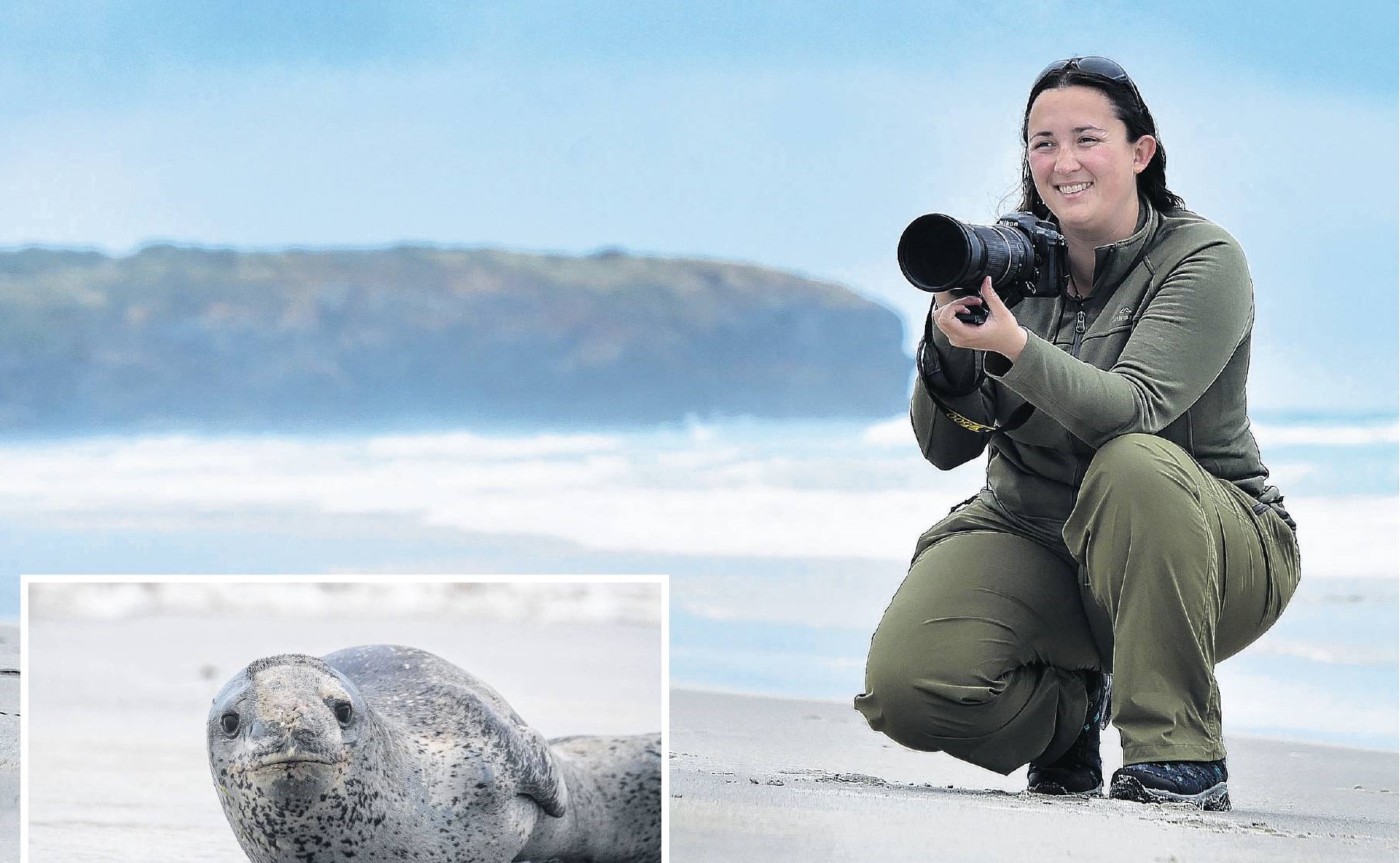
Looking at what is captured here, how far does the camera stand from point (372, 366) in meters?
14.7

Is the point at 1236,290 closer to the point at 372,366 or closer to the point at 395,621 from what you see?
the point at 395,621

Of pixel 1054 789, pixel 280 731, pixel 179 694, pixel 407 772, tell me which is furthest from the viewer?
pixel 1054 789

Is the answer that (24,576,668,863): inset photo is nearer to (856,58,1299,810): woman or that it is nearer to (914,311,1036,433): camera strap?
(856,58,1299,810): woman

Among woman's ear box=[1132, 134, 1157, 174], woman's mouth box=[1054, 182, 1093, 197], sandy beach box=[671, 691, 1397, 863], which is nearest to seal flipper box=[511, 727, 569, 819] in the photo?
sandy beach box=[671, 691, 1397, 863]

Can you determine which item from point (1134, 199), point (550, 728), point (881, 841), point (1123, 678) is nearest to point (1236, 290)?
point (1134, 199)

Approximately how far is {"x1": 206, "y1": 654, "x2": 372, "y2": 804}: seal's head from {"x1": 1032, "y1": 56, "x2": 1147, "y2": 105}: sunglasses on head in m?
1.24

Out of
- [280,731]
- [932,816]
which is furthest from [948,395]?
[280,731]

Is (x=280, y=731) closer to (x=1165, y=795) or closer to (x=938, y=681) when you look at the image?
(x=938, y=681)

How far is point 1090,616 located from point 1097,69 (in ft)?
2.43

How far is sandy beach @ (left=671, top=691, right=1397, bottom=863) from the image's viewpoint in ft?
6.12

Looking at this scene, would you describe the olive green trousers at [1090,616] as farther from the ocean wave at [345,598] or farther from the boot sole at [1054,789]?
the ocean wave at [345,598]

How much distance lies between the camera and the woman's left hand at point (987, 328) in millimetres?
2021

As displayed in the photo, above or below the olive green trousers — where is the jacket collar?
above

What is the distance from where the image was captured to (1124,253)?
224cm
